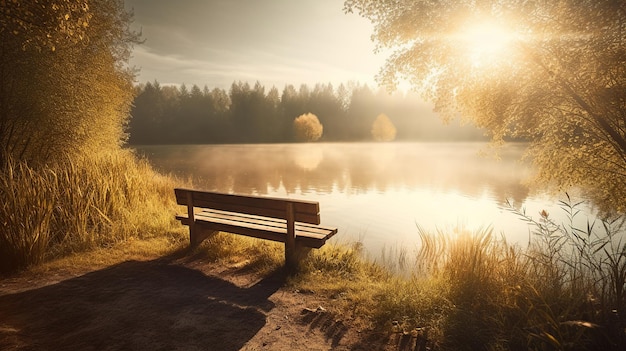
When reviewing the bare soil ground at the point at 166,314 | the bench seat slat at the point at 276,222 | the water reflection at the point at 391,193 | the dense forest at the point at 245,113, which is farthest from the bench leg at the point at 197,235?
the dense forest at the point at 245,113

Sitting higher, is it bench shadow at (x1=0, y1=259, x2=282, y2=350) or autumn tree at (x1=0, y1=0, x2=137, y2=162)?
autumn tree at (x1=0, y1=0, x2=137, y2=162)

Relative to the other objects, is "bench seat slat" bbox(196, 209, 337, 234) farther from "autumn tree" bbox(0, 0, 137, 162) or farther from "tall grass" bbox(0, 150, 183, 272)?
"autumn tree" bbox(0, 0, 137, 162)

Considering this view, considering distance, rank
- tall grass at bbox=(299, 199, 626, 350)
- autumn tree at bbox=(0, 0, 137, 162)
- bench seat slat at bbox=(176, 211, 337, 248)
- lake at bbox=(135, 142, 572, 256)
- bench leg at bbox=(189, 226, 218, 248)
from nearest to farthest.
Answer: tall grass at bbox=(299, 199, 626, 350) < bench seat slat at bbox=(176, 211, 337, 248) < bench leg at bbox=(189, 226, 218, 248) < autumn tree at bbox=(0, 0, 137, 162) < lake at bbox=(135, 142, 572, 256)

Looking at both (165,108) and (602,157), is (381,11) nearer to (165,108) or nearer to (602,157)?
(602,157)

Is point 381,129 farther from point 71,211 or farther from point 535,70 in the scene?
point 71,211

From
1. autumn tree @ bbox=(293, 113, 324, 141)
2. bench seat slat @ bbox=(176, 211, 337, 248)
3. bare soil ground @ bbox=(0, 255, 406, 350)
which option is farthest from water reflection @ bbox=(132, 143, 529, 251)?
autumn tree @ bbox=(293, 113, 324, 141)

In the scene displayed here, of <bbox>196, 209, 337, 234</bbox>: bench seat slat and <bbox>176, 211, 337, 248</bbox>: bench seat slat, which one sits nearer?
<bbox>176, 211, 337, 248</bbox>: bench seat slat

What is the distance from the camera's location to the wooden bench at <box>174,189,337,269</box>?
16.6 ft

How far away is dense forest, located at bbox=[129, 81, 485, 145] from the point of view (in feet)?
272

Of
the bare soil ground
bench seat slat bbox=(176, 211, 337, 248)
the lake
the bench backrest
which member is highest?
the bench backrest

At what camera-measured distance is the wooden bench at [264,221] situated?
506cm

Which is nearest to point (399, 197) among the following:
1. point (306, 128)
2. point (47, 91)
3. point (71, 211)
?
point (71, 211)

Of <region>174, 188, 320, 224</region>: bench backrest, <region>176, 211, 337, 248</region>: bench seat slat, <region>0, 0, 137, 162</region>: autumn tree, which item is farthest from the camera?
<region>0, 0, 137, 162</region>: autumn tree

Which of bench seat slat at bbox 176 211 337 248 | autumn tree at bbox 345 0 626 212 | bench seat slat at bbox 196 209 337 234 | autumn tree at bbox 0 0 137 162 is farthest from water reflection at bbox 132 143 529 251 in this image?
autumn tree at bbox 0 0 137 162
